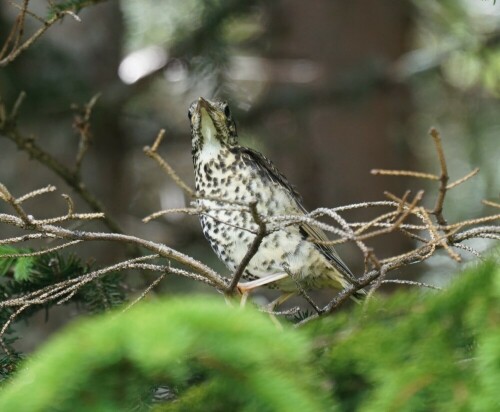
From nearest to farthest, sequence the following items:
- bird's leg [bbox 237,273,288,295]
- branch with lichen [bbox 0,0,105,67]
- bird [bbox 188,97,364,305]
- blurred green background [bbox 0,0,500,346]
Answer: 1. branch with lichen [bbox 0,0,105,67]
2. bird's leg [bbox 237,273,288,295]
3. bird [bbox 188,97,364,305]
4. blurred green background [bbox 0,0,500,346]

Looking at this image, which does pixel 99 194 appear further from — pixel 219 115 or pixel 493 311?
pixel 493 311

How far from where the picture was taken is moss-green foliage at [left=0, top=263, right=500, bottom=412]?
108 centimetres

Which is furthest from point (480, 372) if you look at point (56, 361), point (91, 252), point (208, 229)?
point (91, 252)

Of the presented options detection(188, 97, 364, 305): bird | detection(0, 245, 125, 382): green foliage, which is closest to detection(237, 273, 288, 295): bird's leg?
detection(188, 97, 364, 305): bird

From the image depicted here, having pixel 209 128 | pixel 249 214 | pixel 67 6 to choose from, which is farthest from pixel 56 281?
pixel 209 128

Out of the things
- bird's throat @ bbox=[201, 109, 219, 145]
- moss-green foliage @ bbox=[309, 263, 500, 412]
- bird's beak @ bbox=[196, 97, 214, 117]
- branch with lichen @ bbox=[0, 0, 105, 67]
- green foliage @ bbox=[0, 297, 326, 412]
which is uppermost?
branch with lichen @ bbox=[0, 0, 105, 67]

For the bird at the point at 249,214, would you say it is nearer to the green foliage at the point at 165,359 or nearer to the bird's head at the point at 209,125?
the bird's head at the point at 209,125

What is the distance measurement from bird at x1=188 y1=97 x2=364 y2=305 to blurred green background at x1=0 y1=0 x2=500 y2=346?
0.98 m

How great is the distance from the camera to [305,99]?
4559 mm

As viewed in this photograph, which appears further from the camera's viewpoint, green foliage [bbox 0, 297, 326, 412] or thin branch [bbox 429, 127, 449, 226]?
thin branch [bbox 429, 127, 449, 226]

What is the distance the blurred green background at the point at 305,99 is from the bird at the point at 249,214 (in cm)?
98

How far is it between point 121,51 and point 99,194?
2.79 ft

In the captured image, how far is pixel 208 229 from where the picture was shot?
296cm

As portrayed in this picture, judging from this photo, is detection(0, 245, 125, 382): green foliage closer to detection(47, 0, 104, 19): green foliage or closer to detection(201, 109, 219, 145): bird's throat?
detection(47, 0, 104, 19): green foliage
